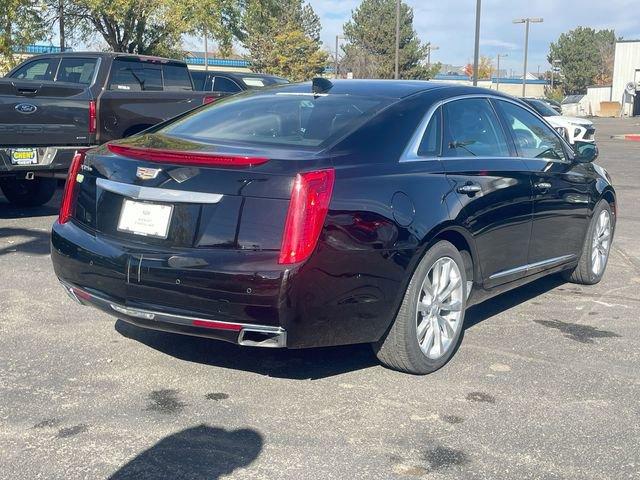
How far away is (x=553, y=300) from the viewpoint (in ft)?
21.1

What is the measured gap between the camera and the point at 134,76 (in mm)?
10898

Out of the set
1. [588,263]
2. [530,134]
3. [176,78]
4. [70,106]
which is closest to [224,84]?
[176,78]

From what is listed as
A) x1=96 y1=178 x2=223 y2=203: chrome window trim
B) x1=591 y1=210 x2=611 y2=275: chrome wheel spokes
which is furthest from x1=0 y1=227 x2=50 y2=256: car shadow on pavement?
x1=591 y1=210 x2=611 y2=275: chrome wheel spokes

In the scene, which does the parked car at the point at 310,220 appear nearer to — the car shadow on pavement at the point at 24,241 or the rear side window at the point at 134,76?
the car shadow on pavement at the point at 24,241

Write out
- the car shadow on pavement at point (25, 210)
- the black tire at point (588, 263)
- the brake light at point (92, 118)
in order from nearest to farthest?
1. the black tire at point (588, 263)
2. the brake light at point (92, 118)
3. the car shadow on pavement at point (25, 210)

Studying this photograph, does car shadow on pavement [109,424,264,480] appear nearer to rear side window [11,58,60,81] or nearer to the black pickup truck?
the black pickup truck

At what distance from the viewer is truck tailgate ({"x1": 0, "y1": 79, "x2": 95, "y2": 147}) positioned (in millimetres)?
8398

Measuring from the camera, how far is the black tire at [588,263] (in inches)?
262

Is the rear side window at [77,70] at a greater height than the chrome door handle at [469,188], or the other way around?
the rear side window at [77,70]

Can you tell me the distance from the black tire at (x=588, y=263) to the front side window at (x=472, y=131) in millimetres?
1530

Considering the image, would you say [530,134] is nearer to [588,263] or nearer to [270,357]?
[588,263]

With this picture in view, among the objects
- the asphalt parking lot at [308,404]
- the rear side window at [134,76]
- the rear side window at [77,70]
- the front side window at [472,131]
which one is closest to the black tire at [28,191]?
the rear side window at [77,70]

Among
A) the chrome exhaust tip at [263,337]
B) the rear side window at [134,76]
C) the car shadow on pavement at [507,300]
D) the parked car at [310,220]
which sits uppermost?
the rear side window at [134,76]

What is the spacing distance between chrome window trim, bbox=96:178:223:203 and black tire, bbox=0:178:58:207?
6.07 metres
